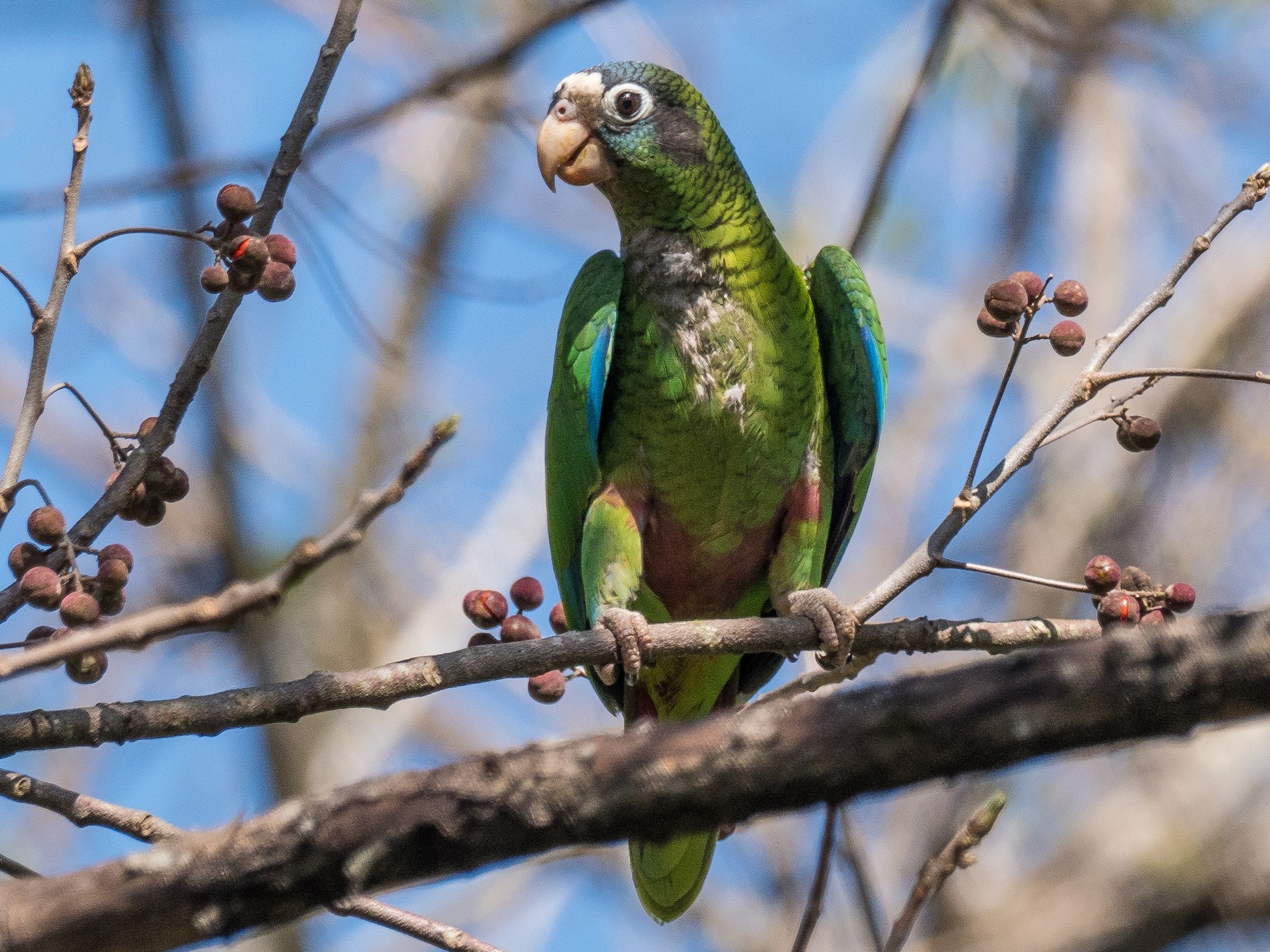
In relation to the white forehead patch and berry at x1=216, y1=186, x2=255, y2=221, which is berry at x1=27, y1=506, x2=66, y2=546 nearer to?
berry at x1=216, y1=186, x2=255, y2=221

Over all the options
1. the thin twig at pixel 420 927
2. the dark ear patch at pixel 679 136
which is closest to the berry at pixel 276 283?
the thin twig at pixel 420 927

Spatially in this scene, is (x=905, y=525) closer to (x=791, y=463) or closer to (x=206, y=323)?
(x=791, y=463)

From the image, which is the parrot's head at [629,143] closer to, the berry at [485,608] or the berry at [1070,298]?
the berry at [1070,298]

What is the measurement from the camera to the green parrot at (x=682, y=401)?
13.8 ft

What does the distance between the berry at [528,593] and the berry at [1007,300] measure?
1.36 meters

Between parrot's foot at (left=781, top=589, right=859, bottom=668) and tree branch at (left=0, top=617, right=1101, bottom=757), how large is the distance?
0.32m

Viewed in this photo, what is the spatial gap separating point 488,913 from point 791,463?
15.4 feet

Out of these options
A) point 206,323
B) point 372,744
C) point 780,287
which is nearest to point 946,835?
point 780,287

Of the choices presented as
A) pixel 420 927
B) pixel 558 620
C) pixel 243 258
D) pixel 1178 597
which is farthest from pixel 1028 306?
pixel 420 927

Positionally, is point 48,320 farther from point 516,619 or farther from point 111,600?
point 516,619

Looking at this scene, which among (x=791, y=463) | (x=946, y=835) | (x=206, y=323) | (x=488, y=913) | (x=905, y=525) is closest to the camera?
(x=206, y=323)

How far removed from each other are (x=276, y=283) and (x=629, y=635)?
1.48 meters

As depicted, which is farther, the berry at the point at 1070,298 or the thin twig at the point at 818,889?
the berry at the point at 1070,298

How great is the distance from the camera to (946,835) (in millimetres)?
5375
